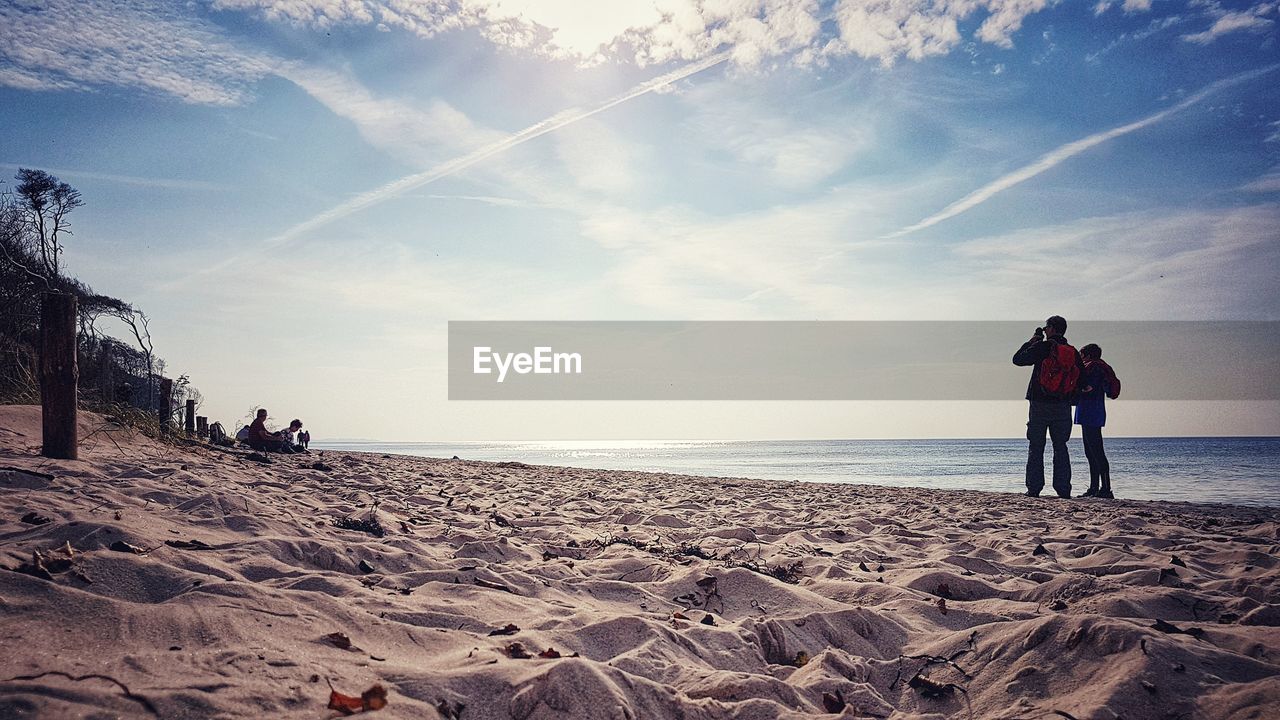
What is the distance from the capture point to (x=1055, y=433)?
8523 mm

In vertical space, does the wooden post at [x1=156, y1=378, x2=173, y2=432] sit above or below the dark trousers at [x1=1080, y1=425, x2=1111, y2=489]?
above

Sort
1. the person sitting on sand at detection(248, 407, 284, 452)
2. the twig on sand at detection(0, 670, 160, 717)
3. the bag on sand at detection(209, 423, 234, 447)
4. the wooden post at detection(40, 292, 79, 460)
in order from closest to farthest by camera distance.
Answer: the twig on sand at detection(0, 670, 160, 717) < the wooden post at detection(40, 292, 79, 460) < the person sitting on sand at detection(248, 407, 284, 452) < the bag on sand at detection(209, 423, 234, 447)

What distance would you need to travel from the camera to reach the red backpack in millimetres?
8188

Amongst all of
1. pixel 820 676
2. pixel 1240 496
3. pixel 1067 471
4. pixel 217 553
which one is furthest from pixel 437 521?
pixel 1240 496

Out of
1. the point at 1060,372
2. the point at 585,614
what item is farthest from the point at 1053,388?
the point at 585,614

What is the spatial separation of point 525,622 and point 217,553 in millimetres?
1496

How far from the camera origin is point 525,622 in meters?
2.72

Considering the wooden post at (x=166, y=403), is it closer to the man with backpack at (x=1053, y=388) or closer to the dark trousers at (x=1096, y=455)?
the man with backpack at (x=1053, y=388)

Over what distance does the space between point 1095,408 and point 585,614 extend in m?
8.65

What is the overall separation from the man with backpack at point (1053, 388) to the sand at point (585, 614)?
10.8 ft

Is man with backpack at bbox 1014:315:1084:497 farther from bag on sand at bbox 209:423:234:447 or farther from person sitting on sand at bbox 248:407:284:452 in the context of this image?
bag on sand at bbox 209:423:234:447

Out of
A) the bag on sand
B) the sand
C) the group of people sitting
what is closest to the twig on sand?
the sand

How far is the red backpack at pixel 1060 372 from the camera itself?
8.19 m

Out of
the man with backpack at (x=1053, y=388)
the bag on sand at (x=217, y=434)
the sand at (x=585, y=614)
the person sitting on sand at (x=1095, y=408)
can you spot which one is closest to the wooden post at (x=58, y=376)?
the sand at (x=585, y=614)
